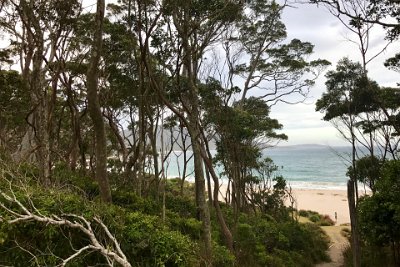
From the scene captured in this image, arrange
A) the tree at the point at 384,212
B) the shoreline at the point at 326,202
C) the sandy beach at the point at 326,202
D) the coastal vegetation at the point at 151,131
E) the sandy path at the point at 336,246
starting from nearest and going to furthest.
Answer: the coastal vegetation at the point at 151,131 < the tree at the point at 384,212 < the sandy path at the point at 336,246 < the shoreline at the point at 326,202 < the sandy beach at the point at 326,202

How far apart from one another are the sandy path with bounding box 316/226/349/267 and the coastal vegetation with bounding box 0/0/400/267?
518 mm

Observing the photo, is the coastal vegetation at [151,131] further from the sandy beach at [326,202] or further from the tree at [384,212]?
the sandy beach at [326,202]

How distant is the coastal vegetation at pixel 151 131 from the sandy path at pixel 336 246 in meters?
0.52

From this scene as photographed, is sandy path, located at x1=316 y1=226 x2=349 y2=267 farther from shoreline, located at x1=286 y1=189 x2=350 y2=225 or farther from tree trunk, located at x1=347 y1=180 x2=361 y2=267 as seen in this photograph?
shoreline, located at x1=286 y1=189 x2=350 y2=225

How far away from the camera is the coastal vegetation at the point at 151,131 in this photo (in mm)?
4906

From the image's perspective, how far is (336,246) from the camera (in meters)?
15.9

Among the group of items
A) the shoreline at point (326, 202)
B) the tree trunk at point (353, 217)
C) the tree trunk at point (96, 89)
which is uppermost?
the tree trunk at point (96, 89)

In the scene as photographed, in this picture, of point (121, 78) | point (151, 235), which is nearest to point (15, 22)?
point (121, 78)

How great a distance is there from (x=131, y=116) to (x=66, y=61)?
486cm

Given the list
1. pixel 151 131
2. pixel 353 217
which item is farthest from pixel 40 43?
pixel 353 217

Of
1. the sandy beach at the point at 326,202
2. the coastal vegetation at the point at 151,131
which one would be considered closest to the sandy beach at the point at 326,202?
the sandy beach at the point at 326,202

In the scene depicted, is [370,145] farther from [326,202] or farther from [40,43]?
[326,202]

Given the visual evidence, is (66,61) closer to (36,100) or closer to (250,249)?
(36,100)

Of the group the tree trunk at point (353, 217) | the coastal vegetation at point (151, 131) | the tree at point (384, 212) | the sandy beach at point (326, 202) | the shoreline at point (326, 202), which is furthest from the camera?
the sandy beach at point (326, 202)
